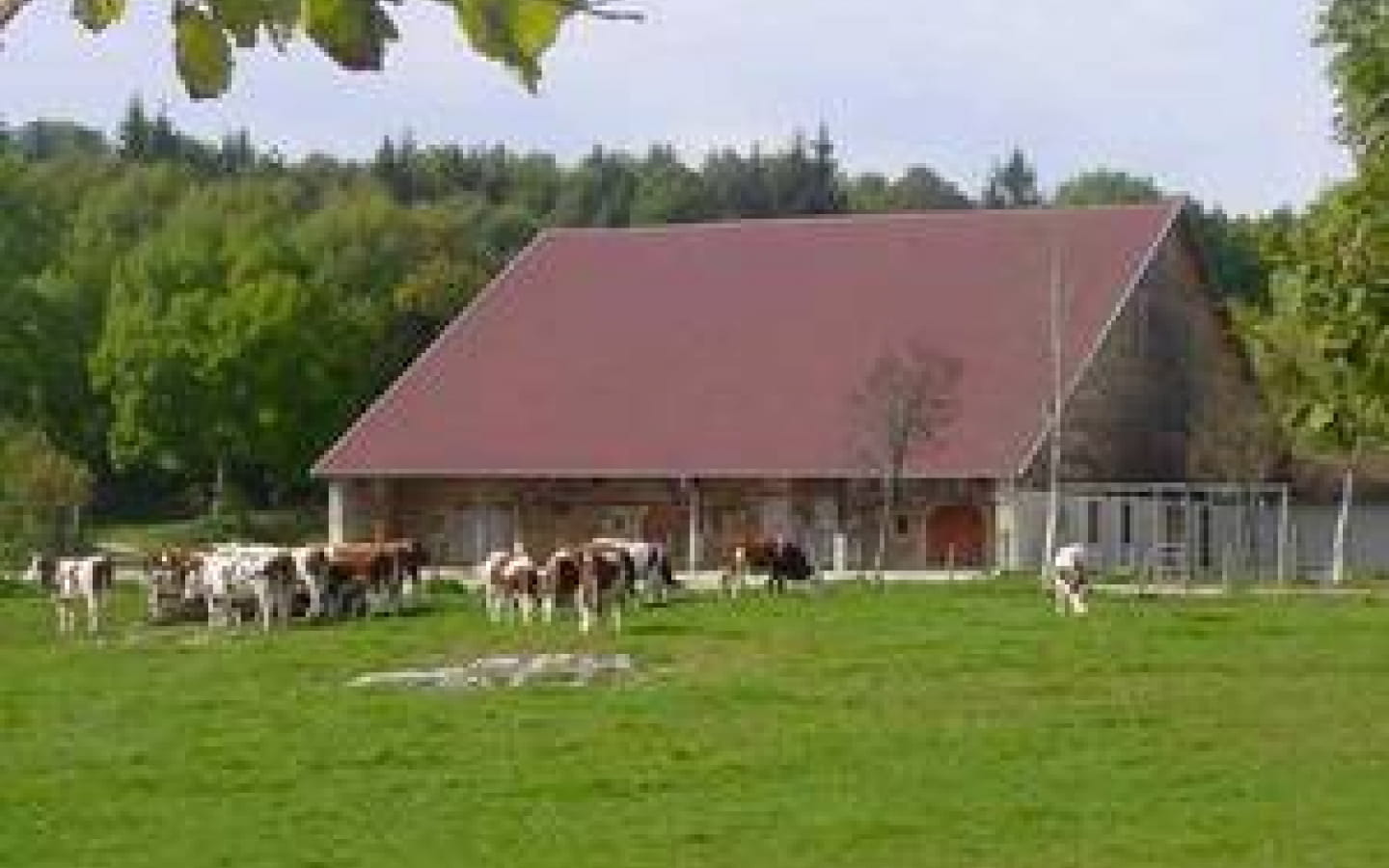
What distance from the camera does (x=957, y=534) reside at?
42.9 meters

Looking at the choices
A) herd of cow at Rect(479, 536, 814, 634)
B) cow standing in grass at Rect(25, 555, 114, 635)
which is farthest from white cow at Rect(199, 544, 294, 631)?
herd of cow at Rect(479, 536, 814, 634)

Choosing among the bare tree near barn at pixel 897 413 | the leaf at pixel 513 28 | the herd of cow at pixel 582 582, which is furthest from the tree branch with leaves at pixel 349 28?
the bare tree near barn at pixel 897 413

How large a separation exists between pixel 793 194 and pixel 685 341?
58.5 metres

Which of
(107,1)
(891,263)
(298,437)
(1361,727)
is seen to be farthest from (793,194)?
(107,1)

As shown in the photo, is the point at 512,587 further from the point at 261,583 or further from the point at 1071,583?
the point at 1071,583

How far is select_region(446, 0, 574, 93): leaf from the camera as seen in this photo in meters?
2.09

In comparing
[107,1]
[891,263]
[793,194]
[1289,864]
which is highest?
[793,194]

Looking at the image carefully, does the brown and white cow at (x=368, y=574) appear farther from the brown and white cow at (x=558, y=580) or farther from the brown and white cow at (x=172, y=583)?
the brown and white cow at (x=558, y=580)

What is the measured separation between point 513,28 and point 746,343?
148ft

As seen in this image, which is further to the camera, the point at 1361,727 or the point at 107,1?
the point at 1361,727

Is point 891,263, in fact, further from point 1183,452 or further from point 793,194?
point 793,194

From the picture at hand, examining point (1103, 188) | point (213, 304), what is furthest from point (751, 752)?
point (1103, 188)

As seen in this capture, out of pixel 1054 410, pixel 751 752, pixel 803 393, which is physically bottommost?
pixel 751 752

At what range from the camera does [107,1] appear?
2.35 m
